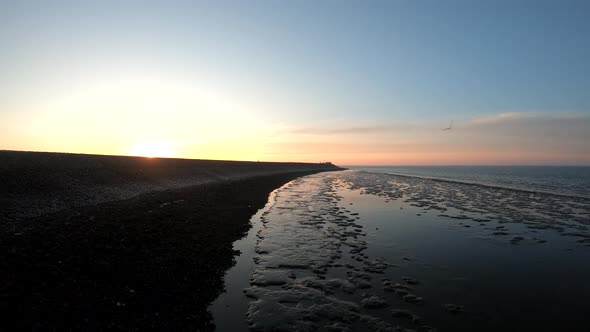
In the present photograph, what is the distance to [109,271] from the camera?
1005cm

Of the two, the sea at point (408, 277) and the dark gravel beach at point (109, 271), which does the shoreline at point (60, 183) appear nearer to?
the dark gravel beach at point (109, 271)

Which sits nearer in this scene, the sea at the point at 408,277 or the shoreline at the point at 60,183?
the sea at the point at 408,277

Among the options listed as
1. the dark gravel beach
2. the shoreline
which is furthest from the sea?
the shoreline

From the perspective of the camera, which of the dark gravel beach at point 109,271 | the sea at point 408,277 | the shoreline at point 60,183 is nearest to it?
the dark gravel beach at point 109,271

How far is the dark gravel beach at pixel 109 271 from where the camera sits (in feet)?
24.1

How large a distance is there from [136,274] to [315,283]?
6230 millimetres

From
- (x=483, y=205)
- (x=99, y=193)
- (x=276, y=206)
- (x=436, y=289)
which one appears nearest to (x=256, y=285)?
(x=436, y=289)

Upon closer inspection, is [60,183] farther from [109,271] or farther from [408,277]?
[408,277]

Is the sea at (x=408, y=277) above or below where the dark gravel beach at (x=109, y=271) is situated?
below

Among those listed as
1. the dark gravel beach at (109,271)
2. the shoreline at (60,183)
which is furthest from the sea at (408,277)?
the shoreline at (60,183)

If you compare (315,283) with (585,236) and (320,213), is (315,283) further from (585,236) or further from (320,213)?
(585,236)

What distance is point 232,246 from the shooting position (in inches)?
613

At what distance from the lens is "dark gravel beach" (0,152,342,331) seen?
7.36m

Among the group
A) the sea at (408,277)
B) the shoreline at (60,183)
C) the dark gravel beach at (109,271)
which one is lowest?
the sea at (408,277)
